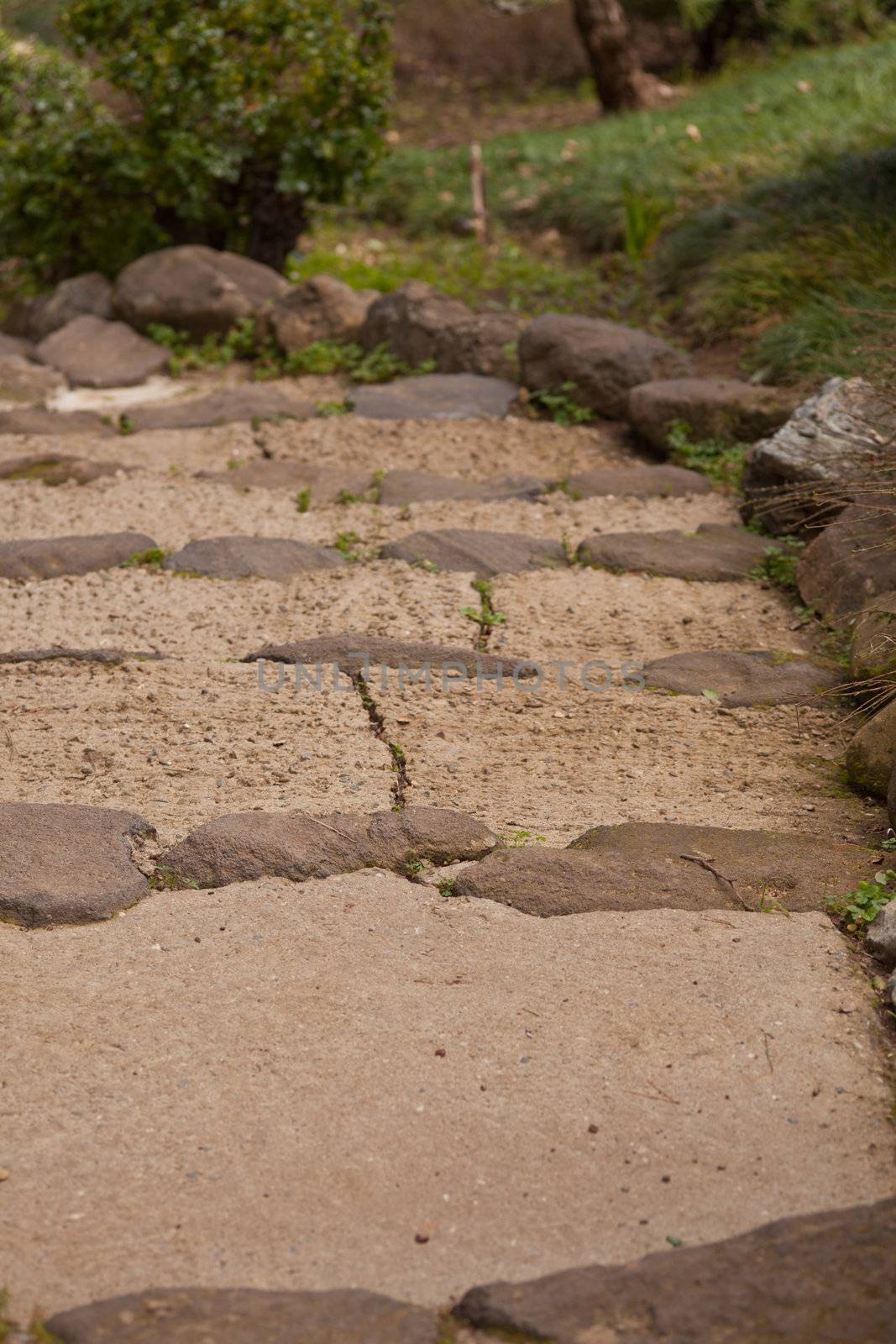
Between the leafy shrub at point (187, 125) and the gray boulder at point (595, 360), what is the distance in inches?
78.1

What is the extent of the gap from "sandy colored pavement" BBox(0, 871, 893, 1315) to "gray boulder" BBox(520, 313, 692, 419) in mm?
3533

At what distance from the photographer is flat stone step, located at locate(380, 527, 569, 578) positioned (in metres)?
4.42

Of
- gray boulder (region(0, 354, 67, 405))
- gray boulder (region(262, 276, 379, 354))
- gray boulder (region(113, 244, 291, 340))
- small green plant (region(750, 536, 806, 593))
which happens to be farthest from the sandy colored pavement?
gray boulder (region(113, 244, 291, 340))

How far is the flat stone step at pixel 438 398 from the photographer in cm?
587

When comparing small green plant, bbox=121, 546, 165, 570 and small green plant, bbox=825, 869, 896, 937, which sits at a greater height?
small green plant, bbox=825, 869, 896, 937

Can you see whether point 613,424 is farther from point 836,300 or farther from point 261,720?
point 261,720

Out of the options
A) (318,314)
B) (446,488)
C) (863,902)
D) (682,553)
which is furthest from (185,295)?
(863,902)

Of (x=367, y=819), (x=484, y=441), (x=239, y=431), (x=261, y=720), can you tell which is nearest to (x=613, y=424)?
(x=484, y=441)

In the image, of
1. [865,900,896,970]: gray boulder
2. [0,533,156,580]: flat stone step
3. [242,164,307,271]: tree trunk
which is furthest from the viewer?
[242,164,307,271]: tree trunk

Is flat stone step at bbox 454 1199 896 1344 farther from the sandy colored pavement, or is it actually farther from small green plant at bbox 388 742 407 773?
small green plant at bbox 388 742 407 773

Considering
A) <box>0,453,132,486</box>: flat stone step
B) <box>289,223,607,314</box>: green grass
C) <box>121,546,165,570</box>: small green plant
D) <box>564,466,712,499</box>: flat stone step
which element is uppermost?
<box>121,546,165,570</box>: small green plant

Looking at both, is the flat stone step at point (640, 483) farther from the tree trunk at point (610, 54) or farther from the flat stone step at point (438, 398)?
the tree trunk at point (610, 54)

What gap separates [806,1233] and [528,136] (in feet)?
31.4

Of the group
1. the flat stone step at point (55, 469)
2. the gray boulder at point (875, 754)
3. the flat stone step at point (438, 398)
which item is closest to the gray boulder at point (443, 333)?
the flat stone step at point (438, 398)
